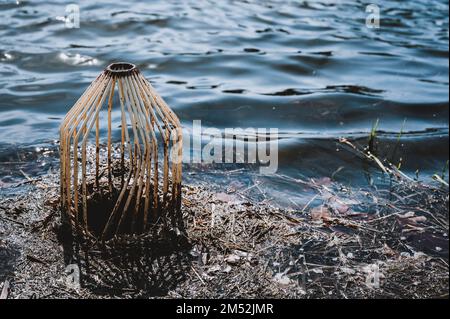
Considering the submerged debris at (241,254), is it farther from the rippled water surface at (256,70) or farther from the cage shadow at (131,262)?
the rippled water surface at (256,70)

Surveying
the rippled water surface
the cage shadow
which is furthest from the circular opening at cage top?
the rippled water surface

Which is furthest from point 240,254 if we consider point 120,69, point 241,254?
point 120,69

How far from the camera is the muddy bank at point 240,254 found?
121 inches

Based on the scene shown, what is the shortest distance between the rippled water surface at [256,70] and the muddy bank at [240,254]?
0.65 m

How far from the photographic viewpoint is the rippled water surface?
5398mm

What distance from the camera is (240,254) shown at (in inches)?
134

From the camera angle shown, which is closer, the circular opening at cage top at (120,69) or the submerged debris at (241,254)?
the circular opening at cage top at (120,69)

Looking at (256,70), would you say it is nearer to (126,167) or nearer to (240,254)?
(126,167)

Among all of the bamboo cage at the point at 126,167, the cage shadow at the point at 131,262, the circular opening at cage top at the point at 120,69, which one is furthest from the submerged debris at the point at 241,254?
the circular opening at cage top at the point at 120,69

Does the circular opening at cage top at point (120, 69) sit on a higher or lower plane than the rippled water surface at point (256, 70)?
higher

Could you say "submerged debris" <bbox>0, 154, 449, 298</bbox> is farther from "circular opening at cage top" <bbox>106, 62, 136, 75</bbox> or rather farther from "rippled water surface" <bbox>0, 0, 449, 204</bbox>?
"circular opening at cage top" <bbox>106, 62, 136, 75</bbox>

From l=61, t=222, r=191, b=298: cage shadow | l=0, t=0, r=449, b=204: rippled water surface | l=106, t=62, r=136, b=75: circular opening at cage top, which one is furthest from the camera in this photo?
l=0, t=0, r=449, b=204: rippled water surface

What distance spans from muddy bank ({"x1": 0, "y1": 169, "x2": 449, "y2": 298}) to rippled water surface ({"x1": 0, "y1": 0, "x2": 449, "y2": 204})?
0.65 m

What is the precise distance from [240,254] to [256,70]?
4380 mm
